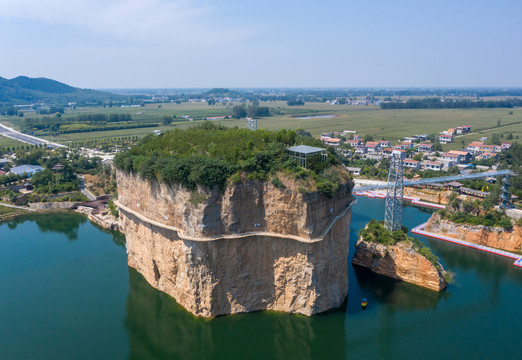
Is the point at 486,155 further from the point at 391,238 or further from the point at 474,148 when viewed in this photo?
the point at 391,238

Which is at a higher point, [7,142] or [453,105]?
[453,105]

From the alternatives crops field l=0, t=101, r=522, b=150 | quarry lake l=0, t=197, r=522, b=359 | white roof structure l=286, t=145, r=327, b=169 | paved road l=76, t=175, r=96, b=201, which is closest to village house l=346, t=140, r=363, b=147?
crops field l=0, t=101, r=522, b=150

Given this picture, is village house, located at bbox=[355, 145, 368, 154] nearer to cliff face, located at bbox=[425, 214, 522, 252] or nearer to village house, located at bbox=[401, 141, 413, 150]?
village house, located at bbox=[401, 141, 413, 150]

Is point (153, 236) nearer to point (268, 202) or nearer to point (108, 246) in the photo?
point (268, 202)

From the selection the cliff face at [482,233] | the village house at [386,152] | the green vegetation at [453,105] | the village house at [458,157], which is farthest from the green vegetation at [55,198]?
the green vegetation at [453,105]

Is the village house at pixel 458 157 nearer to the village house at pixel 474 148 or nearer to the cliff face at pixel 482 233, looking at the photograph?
the village house at pixel 474 148

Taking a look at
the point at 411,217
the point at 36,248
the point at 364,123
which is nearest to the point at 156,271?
the point at 36,248

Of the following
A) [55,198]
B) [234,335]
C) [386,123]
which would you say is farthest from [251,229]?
[386,123]
